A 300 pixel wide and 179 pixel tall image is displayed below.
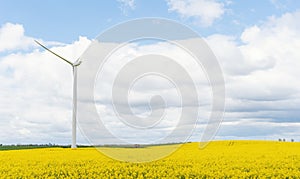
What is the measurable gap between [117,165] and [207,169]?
155 inches

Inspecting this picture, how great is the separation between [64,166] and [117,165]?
236cm

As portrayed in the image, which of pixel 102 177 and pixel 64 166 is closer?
pixel 102 177

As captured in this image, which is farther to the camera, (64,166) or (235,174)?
(64,166)

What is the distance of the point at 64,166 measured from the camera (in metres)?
20.0

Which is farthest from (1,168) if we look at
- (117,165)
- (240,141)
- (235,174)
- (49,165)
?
(240,141)

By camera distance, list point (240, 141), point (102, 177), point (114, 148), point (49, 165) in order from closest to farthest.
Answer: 1. point (102, 177)
2. point (49, 165)
3. point (114, 148)
4. point (240, 141)

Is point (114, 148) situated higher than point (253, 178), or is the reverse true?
point (114, 148)

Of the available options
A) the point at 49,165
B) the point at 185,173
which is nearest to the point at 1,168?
the point at 49,165

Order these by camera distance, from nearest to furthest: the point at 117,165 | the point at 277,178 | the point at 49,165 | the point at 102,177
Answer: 1. the point at 277,178
2. the point at 102,177
3. the point at 117,165
4. the point at 49,165

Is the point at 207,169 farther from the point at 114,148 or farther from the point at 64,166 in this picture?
the point at 114,148

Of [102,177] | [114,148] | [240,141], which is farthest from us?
[240,141]

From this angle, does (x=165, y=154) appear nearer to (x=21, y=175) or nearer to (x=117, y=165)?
(x=117, y=165)

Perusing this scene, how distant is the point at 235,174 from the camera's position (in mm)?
16109

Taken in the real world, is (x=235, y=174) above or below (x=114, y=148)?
below
